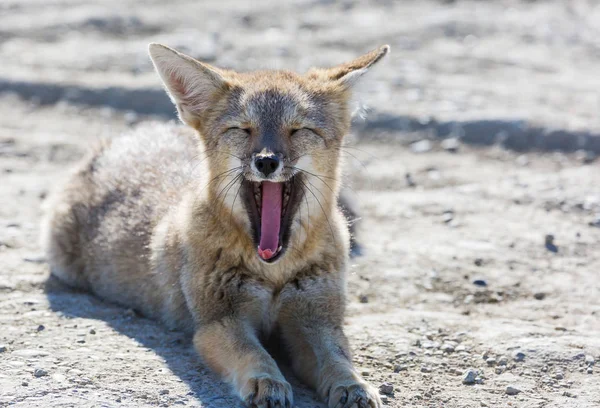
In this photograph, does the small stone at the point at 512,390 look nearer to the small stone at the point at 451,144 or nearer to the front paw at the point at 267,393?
the front paw at the point at 267,393

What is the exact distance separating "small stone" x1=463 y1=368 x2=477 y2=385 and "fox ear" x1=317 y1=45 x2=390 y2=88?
1.85 metres

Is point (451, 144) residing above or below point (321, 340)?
below

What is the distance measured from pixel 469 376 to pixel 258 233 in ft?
4.59

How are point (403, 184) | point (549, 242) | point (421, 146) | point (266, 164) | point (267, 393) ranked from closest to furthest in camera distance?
point (267, 393)
point (266, 164)
point (549, 242)
point (403, 184)
point (421, 146)

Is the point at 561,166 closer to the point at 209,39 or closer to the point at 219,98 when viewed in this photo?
the point at 219,98

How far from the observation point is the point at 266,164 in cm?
472

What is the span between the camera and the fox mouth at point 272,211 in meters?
5.01

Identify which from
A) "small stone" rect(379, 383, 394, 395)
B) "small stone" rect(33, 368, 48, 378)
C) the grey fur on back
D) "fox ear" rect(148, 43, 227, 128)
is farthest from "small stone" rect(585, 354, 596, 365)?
"small stone" rect(33, 368, 48, 378)

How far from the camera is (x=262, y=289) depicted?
514cm

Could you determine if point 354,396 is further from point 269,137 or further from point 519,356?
point 269,137

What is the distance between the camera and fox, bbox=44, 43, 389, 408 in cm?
482

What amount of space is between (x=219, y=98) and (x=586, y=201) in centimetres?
365

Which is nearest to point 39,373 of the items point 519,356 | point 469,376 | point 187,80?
point 187,80

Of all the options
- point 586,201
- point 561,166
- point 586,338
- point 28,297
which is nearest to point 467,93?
point 561,166
